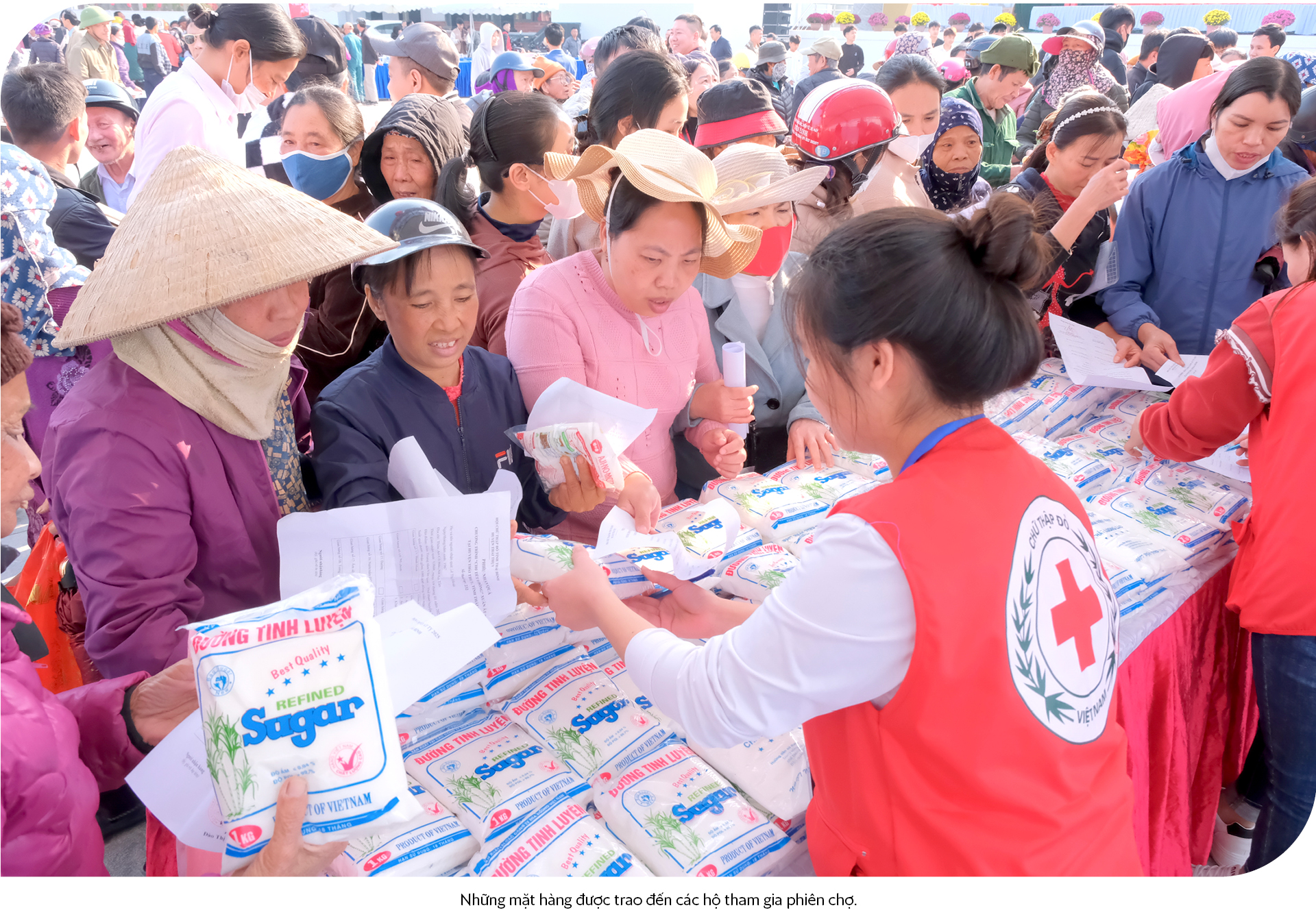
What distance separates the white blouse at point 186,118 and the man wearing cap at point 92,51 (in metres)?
3.64

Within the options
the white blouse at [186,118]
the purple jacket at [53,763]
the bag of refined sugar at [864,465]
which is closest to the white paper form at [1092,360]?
the bag of refined sugar at [864,465]

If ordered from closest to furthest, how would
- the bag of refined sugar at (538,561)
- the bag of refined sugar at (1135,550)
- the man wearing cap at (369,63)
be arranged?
1. the bag of refined sugar at (538,561)
2. the bag of refined sugar at (1135,550)
3. the man wearing cap at (369,63)

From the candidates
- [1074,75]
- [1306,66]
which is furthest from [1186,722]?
[1306,66]

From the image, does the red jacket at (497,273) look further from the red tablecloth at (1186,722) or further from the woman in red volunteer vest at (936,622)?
the red tablecloth at (1186,722)

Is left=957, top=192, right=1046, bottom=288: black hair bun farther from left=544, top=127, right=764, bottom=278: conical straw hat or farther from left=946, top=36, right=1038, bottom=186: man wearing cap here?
left=946, top=36, right=1038, bottom=186: man wearing cap

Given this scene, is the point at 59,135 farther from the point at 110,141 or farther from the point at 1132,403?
the point at 1132,403

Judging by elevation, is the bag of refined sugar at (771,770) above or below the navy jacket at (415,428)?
below

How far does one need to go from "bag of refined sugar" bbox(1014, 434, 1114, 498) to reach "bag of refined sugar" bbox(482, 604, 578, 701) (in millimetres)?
1472

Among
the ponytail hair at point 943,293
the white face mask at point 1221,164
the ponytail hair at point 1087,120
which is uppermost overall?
the ponytail hair at point 1087,120

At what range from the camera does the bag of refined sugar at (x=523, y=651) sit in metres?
1.48

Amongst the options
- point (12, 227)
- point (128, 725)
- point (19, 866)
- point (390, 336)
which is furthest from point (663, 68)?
point (19, 866)

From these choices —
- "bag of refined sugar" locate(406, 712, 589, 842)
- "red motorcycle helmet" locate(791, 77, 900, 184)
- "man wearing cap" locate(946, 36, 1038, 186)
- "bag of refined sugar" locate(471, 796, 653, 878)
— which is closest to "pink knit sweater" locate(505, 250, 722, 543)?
"bag of refined sugar" locate(406, 712, 589, 842)

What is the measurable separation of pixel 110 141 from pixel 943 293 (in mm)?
4545

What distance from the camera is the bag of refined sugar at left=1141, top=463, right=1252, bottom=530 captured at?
7.11 feet
